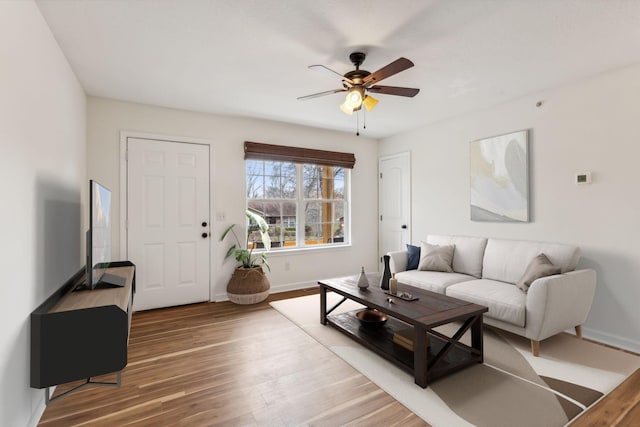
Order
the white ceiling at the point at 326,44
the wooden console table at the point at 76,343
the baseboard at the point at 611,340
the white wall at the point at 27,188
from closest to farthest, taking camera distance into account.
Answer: the white wall at the point at 27,188 < the wooden console table at the point at 76,343 < the white ceiling at the point at 326,44 < the baseboard at the point at 611,340

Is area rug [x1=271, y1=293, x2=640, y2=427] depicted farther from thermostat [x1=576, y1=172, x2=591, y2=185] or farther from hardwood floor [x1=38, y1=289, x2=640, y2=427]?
thermostat [x1=576, y1=172, x2=591, y2=185]

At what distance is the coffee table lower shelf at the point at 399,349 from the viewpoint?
2.30 metres

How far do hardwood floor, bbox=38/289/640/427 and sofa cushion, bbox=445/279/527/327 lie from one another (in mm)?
725

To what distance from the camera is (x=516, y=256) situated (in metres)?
3.33

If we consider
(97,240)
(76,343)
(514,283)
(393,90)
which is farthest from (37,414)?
(514,283)

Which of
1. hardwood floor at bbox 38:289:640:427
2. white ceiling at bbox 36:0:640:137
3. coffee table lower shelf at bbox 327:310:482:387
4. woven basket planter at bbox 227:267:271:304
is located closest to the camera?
hardwood floor at bbox 38:289:640:427

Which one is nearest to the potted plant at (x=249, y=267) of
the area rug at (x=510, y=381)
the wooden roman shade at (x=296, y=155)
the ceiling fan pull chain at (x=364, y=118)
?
the wooden roman shade at (x=296, y=155)

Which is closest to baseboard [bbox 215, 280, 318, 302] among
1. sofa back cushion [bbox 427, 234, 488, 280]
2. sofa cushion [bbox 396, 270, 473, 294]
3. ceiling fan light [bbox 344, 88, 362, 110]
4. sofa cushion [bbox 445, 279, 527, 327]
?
sofa cushion [bbox 396, 270, 473, 294]

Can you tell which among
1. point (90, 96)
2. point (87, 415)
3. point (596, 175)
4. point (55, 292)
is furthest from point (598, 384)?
point (90, 96)

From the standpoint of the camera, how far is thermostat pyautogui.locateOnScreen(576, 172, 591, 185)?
10.1 ft

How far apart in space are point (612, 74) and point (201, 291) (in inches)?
192

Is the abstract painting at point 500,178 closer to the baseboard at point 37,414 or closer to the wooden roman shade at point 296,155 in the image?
the wooden roman shade at point 296,155

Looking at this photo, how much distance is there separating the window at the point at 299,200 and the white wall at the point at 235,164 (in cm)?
18

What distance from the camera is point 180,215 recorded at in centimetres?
400
